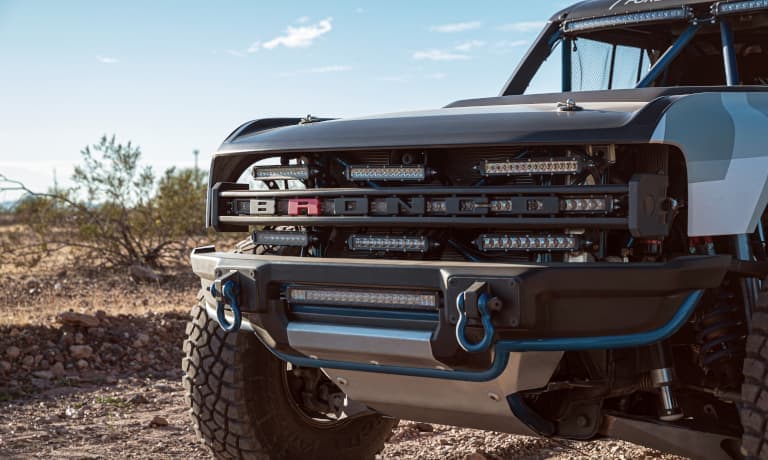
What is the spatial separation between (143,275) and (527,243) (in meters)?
9.65

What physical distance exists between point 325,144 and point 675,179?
1.31m

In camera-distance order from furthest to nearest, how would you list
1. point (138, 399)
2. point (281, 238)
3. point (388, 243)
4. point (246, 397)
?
point (138, 399), point (246, 397), point (281, 238), point (388, 243)

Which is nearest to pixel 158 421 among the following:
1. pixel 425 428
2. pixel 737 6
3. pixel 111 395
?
pixel 111 395

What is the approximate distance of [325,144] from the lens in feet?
12.7

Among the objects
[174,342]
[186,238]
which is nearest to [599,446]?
[174,342]

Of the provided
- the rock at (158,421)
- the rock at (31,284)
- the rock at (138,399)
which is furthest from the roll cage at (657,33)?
the rock at (31,284)

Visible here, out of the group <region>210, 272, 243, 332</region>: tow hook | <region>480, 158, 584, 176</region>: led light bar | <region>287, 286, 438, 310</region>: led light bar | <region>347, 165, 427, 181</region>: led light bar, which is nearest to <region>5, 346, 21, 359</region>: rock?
<region>210, 272, 243, 332</region>: tow hook

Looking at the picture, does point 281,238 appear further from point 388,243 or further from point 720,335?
point 720,335

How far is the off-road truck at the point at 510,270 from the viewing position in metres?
3.28

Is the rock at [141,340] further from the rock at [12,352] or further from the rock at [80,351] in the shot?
the rock at [12,352]

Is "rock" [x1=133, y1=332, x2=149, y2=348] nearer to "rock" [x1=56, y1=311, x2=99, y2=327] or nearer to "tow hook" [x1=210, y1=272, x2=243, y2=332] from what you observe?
"rock" [x1=56, y1=311, x2=99, y2=327]

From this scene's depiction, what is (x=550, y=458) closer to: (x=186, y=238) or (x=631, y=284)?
(x=631, y=284)

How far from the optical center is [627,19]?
5.36m

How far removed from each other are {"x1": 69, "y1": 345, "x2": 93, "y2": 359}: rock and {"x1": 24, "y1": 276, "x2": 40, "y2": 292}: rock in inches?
158
